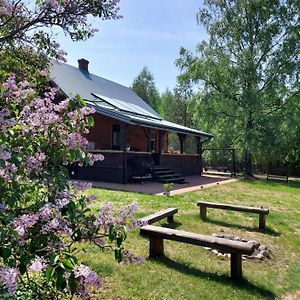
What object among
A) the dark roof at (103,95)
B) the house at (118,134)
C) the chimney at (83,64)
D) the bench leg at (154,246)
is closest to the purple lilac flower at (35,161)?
the bench leg at (154,246)

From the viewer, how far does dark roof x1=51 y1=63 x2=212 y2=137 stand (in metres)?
14.4

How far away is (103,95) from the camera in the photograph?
18.9 m

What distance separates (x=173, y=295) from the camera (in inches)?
143

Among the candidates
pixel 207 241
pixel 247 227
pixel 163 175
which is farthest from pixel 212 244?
pixel 163 175

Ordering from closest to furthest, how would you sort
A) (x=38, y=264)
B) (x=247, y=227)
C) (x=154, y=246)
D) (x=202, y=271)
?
(x=38, y=264) → (x=202, y=271) → (x=154, y=246) → (x=247, y=227)

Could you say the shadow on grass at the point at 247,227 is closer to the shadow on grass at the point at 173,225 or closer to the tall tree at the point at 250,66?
the shadow on grass at the point at 173,225

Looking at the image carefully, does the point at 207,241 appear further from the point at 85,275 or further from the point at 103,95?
the point at 103,95

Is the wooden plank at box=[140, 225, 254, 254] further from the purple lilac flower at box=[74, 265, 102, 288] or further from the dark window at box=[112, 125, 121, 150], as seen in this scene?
the dark window at box=[112, 125, 121, 150]

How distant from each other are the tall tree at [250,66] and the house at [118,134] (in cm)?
287

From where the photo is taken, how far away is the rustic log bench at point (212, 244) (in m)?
4.16

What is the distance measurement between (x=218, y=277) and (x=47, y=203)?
10.6ft

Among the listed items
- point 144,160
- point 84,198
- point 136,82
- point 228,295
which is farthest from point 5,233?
point 136,82

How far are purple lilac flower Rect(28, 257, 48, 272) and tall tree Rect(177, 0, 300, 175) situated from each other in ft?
67.0

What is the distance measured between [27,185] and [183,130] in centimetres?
1729
